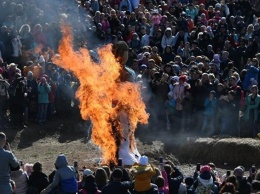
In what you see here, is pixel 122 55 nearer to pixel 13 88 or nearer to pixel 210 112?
pixel 210 112

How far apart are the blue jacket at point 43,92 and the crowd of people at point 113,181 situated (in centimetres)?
812

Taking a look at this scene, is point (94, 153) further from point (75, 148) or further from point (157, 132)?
point (157, 132)

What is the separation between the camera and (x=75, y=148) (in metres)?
21.4

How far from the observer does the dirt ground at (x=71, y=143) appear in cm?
2047

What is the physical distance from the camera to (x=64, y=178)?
13.9m

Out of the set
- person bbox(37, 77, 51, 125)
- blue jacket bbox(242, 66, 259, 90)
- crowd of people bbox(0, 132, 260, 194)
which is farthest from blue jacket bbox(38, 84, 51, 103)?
crowd of people bbox(0, 132, 260, 194)

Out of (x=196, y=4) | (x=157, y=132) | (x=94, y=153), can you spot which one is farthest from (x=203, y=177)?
(x=196, y=4)

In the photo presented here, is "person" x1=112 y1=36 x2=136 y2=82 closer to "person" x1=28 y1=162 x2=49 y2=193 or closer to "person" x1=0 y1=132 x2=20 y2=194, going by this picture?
"person" x1=28 y1=162 x2=49 y2=193

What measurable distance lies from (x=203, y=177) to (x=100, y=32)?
12.7 meters

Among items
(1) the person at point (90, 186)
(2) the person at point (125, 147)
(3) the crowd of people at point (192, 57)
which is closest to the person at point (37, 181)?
(1) the person at point (90, 186)

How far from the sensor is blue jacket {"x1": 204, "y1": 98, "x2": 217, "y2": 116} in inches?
891

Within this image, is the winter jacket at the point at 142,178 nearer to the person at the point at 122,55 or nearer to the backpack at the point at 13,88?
the person at the point at 122,55

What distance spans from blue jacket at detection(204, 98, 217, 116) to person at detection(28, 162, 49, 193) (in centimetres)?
911

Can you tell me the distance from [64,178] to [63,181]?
0.07 metres
